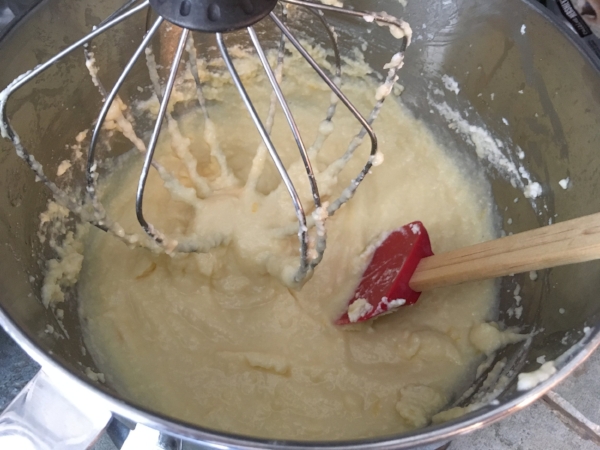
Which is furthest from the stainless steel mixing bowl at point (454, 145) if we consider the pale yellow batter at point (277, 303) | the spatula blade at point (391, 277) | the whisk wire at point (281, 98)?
the whisk wire at point (281, 98)

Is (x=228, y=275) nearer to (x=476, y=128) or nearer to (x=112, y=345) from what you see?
(x=112, y=345)

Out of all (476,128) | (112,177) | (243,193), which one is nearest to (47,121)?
(112,177)

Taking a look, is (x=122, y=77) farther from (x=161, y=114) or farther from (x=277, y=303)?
(x=277, y=303)

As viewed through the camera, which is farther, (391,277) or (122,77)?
(391,277)

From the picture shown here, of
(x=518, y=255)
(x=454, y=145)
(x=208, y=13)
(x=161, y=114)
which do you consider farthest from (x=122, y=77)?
(x=454, y=145)

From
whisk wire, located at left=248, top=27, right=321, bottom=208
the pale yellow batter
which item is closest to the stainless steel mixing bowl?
the pale yellow batter

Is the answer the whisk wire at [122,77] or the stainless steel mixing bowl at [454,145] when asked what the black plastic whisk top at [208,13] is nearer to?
the whisk wire at [122,77]
